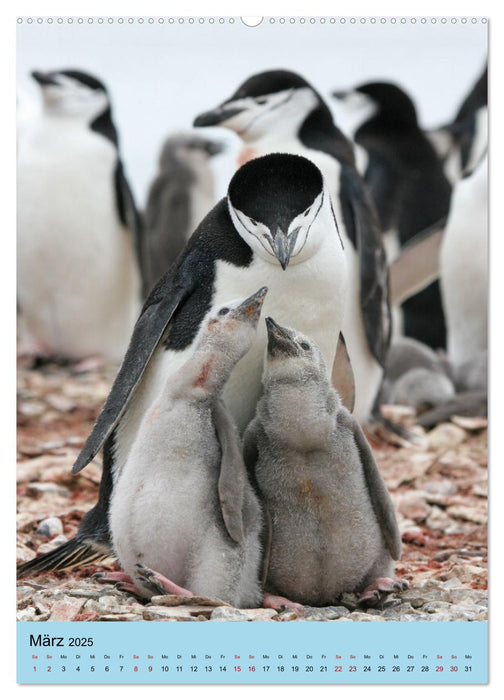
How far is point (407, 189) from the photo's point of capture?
4.65 metres

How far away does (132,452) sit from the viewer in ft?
6.25

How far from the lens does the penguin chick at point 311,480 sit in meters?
1.88

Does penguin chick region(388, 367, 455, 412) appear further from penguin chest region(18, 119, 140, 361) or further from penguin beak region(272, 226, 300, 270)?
penguin beak region(272, 226, 300, 270)

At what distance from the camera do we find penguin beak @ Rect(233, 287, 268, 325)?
6.23 ft

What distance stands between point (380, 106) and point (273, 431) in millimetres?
2429

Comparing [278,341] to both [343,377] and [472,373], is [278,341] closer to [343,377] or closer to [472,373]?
[343,377]

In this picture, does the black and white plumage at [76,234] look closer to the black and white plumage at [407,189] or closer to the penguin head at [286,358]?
the black and white plumage at [407,189]

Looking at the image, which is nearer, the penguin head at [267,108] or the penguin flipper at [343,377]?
the penguin flipper at [343,377]

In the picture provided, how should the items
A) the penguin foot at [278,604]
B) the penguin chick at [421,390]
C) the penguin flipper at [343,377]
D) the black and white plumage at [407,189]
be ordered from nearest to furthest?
the penguin foot at [278,604], the penguin flipper at [343,377], the penguin chick at [421,390], the black and white plumage at [407,189]

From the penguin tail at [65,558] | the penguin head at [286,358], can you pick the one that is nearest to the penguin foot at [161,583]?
the penguin tail at [65,558]

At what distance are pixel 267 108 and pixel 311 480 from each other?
1.21 meters

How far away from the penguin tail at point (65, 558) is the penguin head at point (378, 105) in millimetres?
1572

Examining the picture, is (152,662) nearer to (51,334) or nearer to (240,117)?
(240,117)

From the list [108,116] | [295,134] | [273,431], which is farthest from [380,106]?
[273,431]
